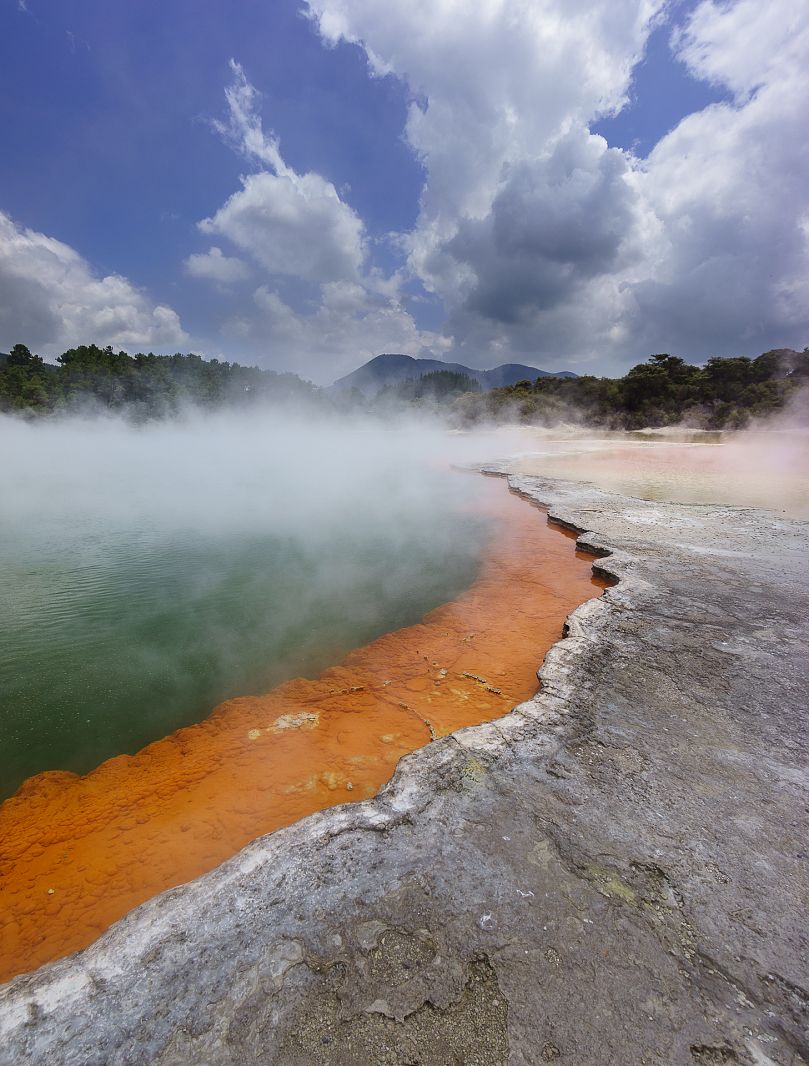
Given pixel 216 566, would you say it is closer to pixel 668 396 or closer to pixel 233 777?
pixel 233 777

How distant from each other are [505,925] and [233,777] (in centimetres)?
225

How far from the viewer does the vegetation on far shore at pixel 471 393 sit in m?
27.3

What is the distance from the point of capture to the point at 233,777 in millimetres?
3223

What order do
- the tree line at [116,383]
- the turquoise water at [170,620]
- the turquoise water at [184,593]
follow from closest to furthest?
the turquoise water at [170,620]
the turquoise water at [184,593]
the tree line at [116,383]

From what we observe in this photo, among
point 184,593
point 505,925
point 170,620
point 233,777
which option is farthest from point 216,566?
point 505,925

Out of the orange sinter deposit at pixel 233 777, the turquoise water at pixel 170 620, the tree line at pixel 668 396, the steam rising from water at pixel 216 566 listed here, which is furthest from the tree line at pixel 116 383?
the orange sinter deposit at pixel 233 777

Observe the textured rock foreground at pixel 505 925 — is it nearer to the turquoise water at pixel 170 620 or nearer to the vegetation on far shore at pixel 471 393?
the turquoise water at pixel 170 620

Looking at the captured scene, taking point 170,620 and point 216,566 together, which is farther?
point 216,566

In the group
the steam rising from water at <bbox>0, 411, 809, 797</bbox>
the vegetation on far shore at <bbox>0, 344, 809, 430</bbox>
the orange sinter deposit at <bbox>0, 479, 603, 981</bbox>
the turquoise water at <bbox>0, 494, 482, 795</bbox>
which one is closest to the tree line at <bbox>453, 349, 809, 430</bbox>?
the vegetation on far shore at <bbox>0, 344, 809, 430</bbox>

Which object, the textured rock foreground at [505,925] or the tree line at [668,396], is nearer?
the textured rock foreground at [505,925]

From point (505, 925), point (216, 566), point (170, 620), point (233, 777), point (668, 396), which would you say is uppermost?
point (668, 396)

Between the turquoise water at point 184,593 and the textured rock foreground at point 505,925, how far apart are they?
2.41 metres

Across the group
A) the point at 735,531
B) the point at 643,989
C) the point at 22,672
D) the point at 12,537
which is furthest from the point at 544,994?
the point at 12,537

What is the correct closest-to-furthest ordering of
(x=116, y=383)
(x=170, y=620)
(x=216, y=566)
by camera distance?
1. (x=170, y=620)
2. (x=216, y=566)
3. (x=116, y=383)
